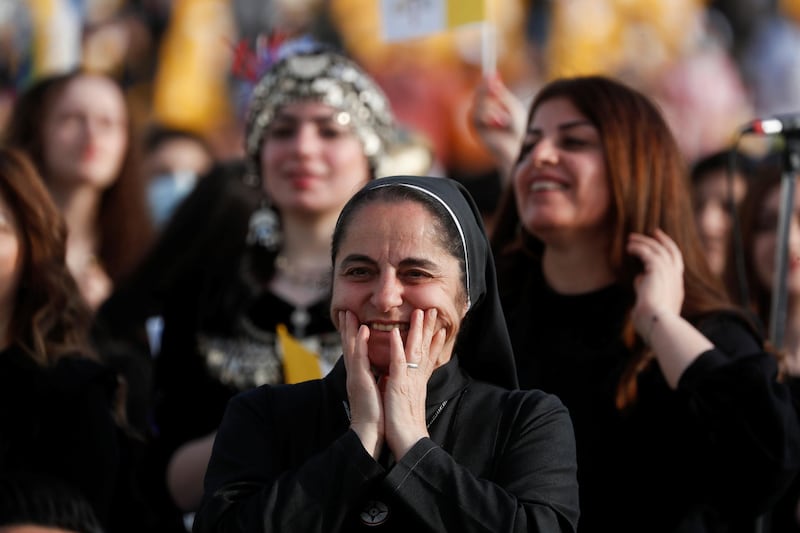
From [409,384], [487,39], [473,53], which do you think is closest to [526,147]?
[487,39]

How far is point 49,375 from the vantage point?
3.74 meters

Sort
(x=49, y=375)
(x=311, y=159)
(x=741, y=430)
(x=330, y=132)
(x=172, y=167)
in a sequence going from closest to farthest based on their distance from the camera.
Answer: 1. (x=741, y=430)
2. (x=49, y=375)
3. (x=311, y=159)
4. (x=330, y=132)
5. (x=172, y=167)

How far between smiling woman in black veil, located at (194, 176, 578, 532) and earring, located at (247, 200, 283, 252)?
182 centimetres

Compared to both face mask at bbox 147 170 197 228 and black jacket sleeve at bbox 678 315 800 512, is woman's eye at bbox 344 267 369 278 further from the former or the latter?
face mask at bbox 147 170 197 228

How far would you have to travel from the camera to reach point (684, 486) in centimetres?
353

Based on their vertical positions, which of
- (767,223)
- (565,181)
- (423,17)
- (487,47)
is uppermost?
(423,17)

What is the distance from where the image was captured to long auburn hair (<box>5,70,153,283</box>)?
5789mm

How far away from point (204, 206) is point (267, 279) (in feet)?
3.64

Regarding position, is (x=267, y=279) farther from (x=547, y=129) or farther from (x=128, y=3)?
(x=128, y=3)

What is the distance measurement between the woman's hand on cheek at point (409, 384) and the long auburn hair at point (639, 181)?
1283 millimetres

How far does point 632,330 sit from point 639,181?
439mm

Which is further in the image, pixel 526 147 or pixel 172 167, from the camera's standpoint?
pixel 172 167

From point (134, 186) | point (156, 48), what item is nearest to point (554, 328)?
point (134, 186)

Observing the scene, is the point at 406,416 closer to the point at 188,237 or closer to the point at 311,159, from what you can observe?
the point at 311,159
